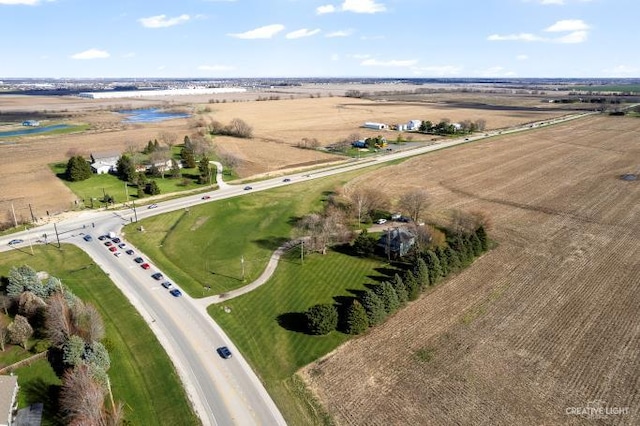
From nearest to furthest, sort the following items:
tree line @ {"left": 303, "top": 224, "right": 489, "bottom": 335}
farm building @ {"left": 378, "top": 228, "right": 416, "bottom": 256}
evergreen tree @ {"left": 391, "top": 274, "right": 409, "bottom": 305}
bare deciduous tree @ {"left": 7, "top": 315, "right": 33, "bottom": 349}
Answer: bare deciduous tree @ {"left": 7, "top": 315, "right": 33, "bottom": 349}, tree line @ {"left": 303, "top": 224, "right": 489, "bottom": 335}, evergreen tree @ {"left": 391, "top": 274, "right": 409, "bottom": 305}, farm building @ {"left": 378, "top": 228, "right": 416, "bottom": 256}

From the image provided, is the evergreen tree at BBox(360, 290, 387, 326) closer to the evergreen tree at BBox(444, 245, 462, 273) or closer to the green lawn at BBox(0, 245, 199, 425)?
the evergreen tree at BBox(444, 245, 462, 273)

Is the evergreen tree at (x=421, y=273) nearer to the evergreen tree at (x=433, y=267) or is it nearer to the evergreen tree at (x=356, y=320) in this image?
the evergreen tree at (x=433, y=267)

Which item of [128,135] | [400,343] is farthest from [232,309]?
[128,135]

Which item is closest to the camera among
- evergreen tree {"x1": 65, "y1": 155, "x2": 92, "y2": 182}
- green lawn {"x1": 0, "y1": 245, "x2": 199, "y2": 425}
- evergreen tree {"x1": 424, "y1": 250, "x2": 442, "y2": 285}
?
green lawn {"x1": 0, "y1": 245, "x2": 199, "y2": 425}

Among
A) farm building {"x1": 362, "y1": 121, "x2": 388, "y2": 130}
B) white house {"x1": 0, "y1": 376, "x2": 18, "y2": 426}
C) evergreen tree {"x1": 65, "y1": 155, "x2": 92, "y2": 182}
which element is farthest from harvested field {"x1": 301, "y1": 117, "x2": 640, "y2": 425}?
farm building {"x1": 362, "y1": 121, "x2": 388, "y2": 130}

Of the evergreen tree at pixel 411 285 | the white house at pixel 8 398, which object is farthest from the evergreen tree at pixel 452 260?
the white house at pixel 8 398

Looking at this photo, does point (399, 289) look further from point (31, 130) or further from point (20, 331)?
point (31, 130)
